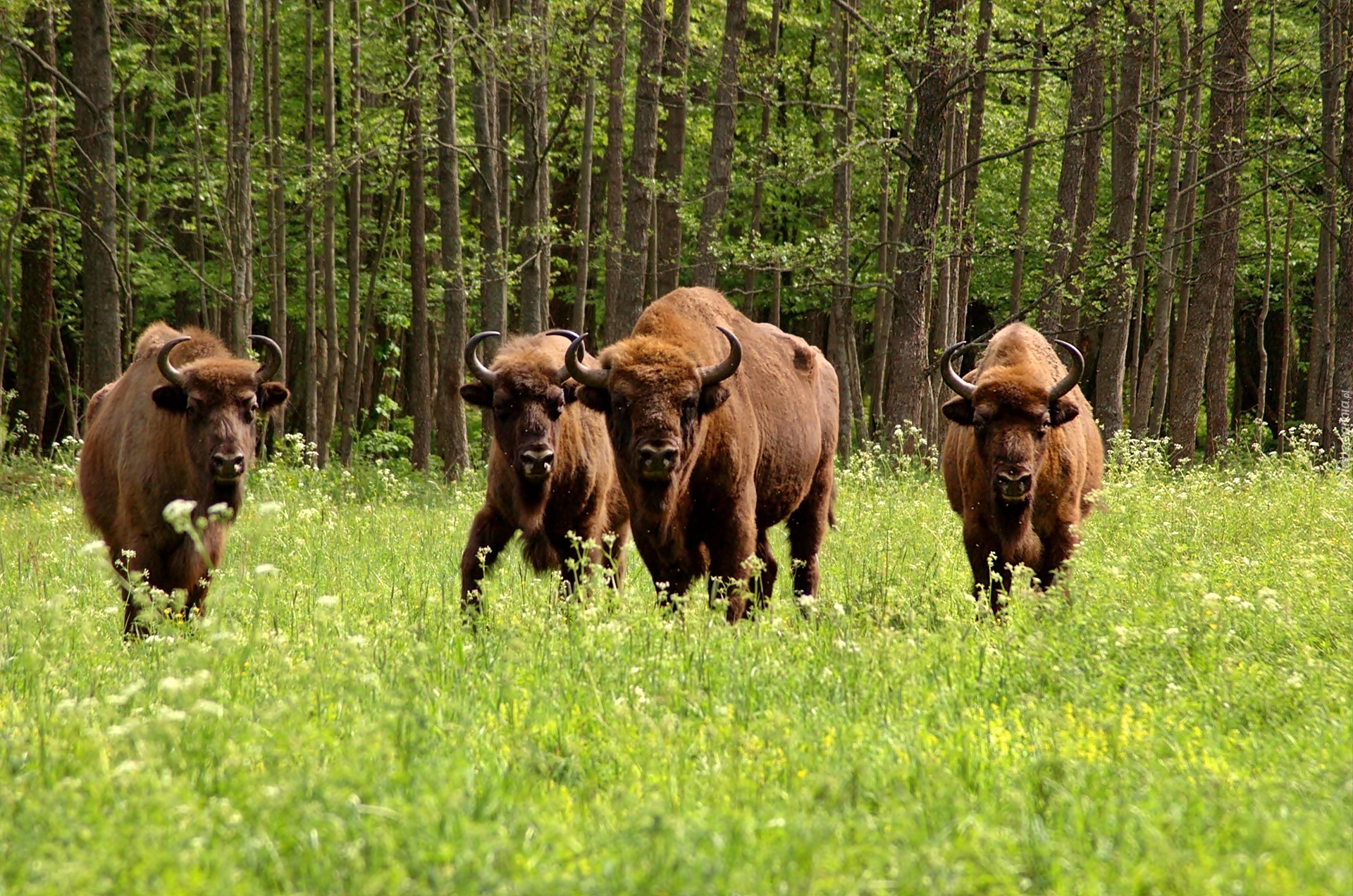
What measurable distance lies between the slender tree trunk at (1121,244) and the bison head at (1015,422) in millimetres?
10271

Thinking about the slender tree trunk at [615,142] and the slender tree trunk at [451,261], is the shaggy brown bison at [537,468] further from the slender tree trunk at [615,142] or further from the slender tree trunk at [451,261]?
the slender tree trunk at [615,142]

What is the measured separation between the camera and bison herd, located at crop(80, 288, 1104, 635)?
275 inches

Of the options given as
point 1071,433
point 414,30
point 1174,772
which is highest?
point 414,30

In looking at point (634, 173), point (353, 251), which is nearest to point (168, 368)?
point (634, 173)

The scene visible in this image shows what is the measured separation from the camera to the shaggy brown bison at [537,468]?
7.62 metres

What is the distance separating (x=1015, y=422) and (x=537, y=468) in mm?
2943

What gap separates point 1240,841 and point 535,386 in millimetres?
5368

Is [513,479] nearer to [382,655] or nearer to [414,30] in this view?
[382,655]

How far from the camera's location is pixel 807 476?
28.9ft

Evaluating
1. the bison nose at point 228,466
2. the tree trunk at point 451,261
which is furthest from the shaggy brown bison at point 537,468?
the tree trunk at point 451,261

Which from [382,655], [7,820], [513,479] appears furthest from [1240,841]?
[513,479]

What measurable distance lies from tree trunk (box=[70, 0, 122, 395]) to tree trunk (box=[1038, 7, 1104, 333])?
1227 cm

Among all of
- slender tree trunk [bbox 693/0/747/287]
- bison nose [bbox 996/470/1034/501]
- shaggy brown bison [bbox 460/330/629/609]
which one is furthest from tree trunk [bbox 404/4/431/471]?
bison nose [bbox 996/470/1034/501]

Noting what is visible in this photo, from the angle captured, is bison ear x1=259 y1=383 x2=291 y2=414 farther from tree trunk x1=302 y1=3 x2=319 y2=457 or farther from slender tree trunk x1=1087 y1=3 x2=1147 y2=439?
slender tree trunk x1=1087 y1=3 x2=1147 y2=439
